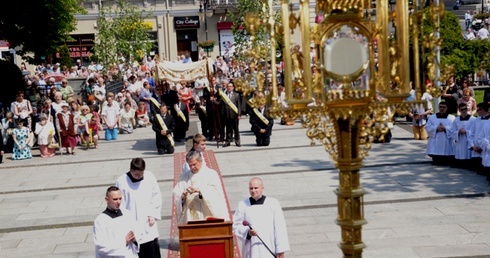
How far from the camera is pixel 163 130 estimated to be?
79.4 ft

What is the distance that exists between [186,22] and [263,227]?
162 ft

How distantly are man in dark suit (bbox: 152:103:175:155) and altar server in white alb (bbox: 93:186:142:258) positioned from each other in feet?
46.9

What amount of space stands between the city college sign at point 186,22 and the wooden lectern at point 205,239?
49.4 metres

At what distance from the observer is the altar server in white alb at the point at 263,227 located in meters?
10.0

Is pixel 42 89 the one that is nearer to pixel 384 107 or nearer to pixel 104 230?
pixel 104 230

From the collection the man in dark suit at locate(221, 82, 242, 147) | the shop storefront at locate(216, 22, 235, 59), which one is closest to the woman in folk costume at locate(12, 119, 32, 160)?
the man in dark suit at locate(221, 82, 242, 147)

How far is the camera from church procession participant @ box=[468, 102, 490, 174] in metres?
18.3

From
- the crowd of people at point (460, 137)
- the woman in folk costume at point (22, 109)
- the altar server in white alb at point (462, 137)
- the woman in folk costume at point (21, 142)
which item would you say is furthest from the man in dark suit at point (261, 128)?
the woman in folk costume at point (22, 109)

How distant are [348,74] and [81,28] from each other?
2103 inches

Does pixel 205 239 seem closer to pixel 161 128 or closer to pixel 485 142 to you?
pixel 485 142

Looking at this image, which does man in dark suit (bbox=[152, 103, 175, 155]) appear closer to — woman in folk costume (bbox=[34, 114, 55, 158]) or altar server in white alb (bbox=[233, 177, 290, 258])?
woman in folk costume (bbox=[34, 114, 55, 158])

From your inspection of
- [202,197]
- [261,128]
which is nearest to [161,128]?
[261,128]

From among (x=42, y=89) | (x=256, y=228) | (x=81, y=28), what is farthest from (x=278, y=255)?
(x=81, y=28)

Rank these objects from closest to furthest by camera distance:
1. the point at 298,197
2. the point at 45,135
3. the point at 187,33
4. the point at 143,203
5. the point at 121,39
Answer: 1. the point at 143,203
2. the point at 298,197
3. the point at 45,135
4. the point at 121,39
5. the point at 187,33
